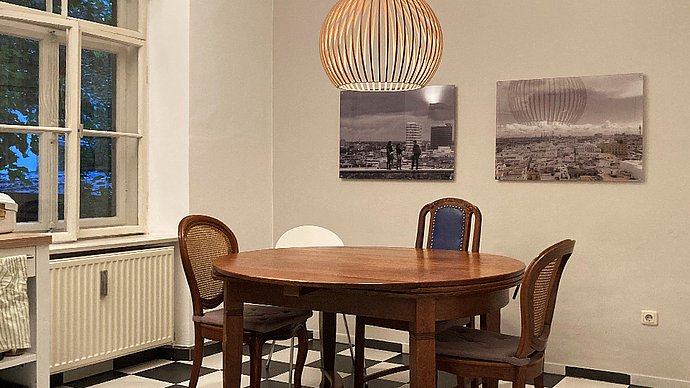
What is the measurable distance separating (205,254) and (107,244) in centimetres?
80

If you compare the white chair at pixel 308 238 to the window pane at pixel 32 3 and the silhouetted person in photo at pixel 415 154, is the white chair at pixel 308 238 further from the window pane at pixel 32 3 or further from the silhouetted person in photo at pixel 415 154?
the window pane at pixel 32 3

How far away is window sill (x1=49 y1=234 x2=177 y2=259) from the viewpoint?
165 inches

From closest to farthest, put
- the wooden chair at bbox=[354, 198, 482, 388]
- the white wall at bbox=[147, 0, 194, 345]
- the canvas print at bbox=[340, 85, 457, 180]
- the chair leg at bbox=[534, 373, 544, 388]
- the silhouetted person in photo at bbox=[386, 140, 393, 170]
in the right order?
the chair leg at bbox=[534, 373, 544, 388]
the wooden chair at bbox=[354, 198, 482, 388]
the white wall at bbox=[147, 0, 194, 345]
the canvas print at bbox=[340, 85, 457, 180]
the silhouetted person in photo at bbox=[386, 140, 393, 170]

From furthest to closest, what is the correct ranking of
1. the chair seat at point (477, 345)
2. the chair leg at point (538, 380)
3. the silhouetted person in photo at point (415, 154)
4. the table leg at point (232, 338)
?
the silhouetted person in photo at point (415, 154)
the table leg at point (232, 338)
the chair leg at point (538, 380)
the chair seat at point (477, 345)

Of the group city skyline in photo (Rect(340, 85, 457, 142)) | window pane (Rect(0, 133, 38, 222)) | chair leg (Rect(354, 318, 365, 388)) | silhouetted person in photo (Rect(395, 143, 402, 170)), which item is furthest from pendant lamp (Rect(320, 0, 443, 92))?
window pane (Rect(0, 133, 38, 222))

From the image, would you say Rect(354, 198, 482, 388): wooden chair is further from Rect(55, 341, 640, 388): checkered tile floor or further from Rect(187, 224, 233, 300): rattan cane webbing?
Rect(187, 224, 233, 300): rattan cane webbing

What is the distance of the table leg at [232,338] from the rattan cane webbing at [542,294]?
48.7 inches

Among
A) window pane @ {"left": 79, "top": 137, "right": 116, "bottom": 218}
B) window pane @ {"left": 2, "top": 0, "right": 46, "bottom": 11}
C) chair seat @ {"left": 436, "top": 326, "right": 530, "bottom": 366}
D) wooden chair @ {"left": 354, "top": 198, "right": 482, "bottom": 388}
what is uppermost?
window pane @ {"left": 2, "top": 0, "right": 46, "bottom": 11}

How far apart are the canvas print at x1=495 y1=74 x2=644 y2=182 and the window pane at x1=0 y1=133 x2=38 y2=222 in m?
2.78

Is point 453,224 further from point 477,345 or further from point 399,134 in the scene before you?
point 477,345

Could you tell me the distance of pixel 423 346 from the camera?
2.89 meters

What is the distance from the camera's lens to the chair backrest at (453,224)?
432 cm

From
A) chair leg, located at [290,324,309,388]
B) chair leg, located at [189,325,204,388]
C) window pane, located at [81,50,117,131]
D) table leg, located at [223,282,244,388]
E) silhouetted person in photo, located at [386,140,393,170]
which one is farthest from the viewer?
silhouetted person in photo, located at [386,140,393,170]

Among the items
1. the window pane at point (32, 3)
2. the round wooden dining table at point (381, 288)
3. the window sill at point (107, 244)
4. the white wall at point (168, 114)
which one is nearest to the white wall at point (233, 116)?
the white wall at point (168, 114)
